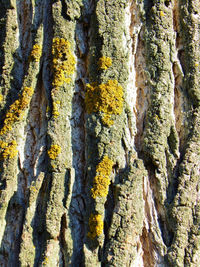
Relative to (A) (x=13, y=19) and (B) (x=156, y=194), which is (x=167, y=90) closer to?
(B) (x=156, y=194)

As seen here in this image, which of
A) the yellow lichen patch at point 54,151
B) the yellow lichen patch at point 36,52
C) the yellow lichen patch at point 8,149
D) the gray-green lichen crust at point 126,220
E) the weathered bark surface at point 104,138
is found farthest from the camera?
the yellow lichen patch at point 36,52

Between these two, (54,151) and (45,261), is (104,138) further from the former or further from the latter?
(45,261)

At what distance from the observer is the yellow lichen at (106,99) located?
106 inches

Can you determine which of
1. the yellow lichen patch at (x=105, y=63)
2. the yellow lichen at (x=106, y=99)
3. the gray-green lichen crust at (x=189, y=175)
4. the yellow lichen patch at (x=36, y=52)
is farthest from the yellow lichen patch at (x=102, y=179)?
the yellow lichen patch at (x=36, y=52)

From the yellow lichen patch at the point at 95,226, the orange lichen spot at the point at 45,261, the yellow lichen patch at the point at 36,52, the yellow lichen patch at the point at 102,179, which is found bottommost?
the orange lichen spot at the point at 45,261

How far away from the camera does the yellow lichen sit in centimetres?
269

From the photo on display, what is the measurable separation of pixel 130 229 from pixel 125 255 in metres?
0.18

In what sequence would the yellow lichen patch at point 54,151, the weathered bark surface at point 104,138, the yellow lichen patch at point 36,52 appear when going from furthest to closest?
the yellow lichen patch at point 36,52, the yellow lichen patch at point 54,151, the weathered bark surface at point 104,138

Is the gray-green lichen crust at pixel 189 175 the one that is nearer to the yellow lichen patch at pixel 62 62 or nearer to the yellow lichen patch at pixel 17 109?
the yellow lichen patch at pixel 62 62

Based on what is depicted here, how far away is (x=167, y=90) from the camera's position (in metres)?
2.76

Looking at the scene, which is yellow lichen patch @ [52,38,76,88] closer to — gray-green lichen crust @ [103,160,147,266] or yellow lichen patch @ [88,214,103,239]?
gray-green lichen crust @ [103,160,147,266]

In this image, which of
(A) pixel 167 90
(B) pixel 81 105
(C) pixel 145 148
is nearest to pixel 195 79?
(A) pixel 167 90

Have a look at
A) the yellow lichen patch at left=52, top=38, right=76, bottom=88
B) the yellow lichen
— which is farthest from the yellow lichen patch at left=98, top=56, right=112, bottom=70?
the yellow lichen patch at left=52, top=38, right=76, bottom=88

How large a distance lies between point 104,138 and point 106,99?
32 centimetres
